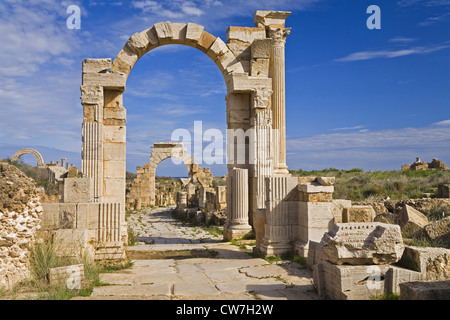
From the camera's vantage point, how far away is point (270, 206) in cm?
749

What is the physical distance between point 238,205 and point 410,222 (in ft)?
12.5

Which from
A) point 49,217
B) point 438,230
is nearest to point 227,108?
point 49,217

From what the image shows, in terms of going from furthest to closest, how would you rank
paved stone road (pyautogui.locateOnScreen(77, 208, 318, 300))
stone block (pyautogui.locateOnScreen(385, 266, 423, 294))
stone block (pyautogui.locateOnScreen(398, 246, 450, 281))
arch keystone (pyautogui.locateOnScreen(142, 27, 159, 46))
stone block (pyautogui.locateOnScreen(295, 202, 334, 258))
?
arch keystone (pyautogui.locateOnScreen(142, 27, 159, 46))
stone block (pyautogui.locateOnScreen(295, 202, 334, 258))
paved stone road (pyautogui.locateOnScreen(77, 208, 318, 300))
stone block (pyautogui.locateOnScreen(398, 246, 450, 281))
stone block (pyautogui.locateOnScreen(385, 266, 423, 294))

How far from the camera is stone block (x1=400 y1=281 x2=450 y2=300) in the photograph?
4.06 meters

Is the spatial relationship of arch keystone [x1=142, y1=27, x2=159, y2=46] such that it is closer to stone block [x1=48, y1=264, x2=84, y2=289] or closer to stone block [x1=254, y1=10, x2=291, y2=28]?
stone block [x1=254, y1=10, x2=291, y2=28]

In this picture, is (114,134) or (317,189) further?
(114,134)

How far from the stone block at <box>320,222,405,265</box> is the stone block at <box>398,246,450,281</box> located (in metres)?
0.17

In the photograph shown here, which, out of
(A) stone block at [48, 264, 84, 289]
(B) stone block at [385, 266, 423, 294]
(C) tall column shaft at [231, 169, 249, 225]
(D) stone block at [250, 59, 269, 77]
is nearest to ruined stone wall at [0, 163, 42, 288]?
(A) stone block at [48, 264, 84, 289]

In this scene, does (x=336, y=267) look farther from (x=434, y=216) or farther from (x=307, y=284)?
(x=434, y=216)

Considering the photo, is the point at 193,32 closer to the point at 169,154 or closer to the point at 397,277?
the point at 397,277

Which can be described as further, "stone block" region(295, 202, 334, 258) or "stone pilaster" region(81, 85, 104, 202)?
"stone pilaster" region(81, 85, 104, 202)

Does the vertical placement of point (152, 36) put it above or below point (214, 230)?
above

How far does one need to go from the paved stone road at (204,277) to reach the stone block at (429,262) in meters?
1.25

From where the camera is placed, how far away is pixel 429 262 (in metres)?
4.84
